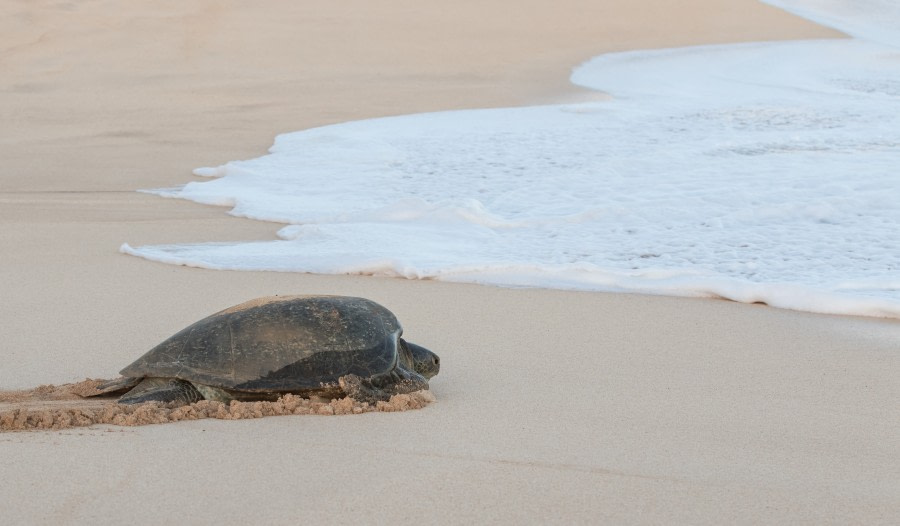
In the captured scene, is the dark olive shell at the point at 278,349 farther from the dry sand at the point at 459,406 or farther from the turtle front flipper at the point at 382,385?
the dry sand at the point at 459,406

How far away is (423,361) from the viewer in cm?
354

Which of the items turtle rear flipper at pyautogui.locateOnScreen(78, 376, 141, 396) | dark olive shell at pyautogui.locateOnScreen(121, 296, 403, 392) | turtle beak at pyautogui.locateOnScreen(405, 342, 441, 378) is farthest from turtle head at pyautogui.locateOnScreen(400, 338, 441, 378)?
turtle rear flipper at pyautogui.locateOnScreen(78, 376, 141, 396)

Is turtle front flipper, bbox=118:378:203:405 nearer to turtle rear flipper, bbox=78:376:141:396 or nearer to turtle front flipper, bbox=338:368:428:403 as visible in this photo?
turtle rear flipper, bbox=78:376:141:396

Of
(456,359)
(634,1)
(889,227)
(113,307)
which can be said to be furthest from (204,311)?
(634,1)

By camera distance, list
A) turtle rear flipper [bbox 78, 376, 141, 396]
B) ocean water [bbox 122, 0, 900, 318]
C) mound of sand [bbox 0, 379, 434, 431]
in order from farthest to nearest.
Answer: ocean water [bbox 122, 0, 900, 318] → turtle rear flipper [bbox 78, 376, 141, 396] → mound of sand [bbox 0, 379, 434, 431]

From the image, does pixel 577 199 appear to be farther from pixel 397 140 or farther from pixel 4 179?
pixel 4 179

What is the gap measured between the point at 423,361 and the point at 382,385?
8.3 inches

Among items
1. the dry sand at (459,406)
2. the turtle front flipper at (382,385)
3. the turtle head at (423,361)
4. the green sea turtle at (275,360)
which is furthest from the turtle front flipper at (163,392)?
the turtle head at (423,361)

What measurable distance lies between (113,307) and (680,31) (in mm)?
15303

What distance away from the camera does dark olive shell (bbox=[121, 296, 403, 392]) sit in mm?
3271

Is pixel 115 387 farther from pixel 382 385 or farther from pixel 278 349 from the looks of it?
pixel 382 385

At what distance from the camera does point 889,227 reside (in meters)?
6.04

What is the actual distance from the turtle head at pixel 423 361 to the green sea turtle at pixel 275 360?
0.09m

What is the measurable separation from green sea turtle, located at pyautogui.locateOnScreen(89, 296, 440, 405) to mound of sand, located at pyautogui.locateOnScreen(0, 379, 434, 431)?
0.05 metres
